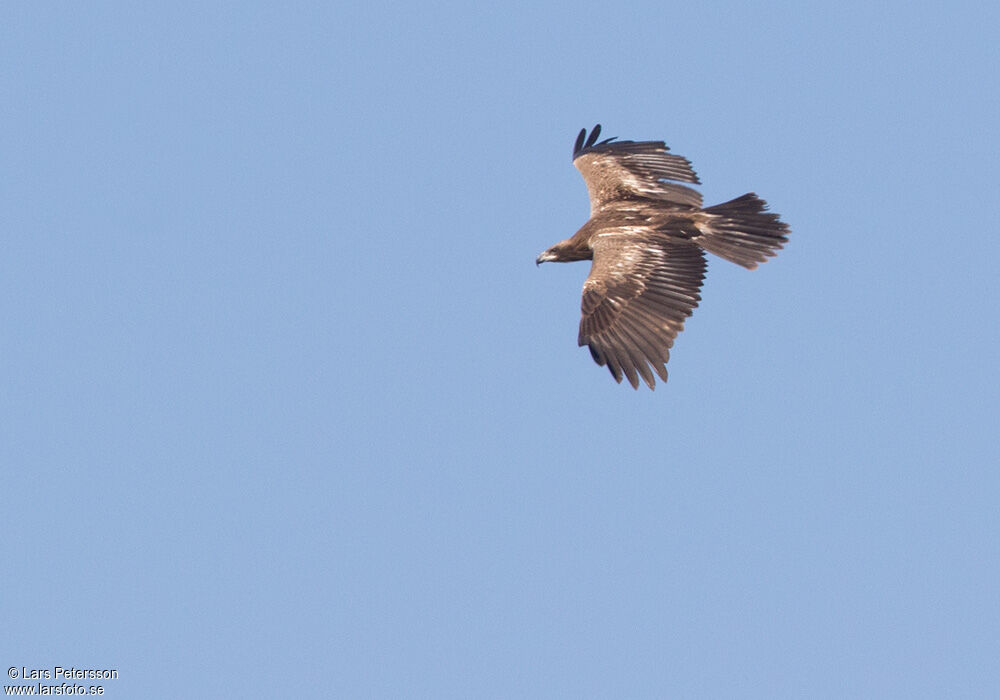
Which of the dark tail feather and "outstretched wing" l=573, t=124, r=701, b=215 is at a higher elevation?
"outstretched wing" l=573, t=124, r=701, b=215

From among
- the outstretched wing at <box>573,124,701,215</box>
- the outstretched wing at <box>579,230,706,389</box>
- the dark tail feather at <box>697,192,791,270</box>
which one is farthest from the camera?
the outstretched wing at <box>573,124,701,215</box>

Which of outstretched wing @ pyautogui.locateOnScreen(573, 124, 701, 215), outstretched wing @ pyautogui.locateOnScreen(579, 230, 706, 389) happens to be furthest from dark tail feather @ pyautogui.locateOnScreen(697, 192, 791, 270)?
outstretched wing @ pyautogui.locateOnScreen(573, 124, 701, 215)

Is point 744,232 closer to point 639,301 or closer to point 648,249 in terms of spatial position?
point 648,249

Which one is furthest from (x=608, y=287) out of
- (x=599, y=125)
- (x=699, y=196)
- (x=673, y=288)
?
(x=599, y=125)

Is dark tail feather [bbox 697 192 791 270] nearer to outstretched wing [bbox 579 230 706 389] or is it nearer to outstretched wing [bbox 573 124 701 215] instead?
outstretched wing [bbox 579 230 706 389]

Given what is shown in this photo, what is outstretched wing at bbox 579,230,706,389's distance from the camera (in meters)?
12.7

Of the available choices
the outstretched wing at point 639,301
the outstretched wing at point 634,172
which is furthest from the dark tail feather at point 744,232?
the outstretched wing at point 634,172

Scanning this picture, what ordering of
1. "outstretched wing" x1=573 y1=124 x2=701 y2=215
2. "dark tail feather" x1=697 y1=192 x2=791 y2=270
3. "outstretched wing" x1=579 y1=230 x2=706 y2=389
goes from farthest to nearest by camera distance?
"outstretched wing" x1=573 y1=124 x2=701 y2=215, "dark tail feather" x1=697 y1=192 x2=791 y2=270, "outstretched wing" x1=579 y1=230 x2=706 y2=389

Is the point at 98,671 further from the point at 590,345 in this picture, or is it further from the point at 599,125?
the point at 599,125

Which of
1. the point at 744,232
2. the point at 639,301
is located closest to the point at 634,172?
the point at 744,232

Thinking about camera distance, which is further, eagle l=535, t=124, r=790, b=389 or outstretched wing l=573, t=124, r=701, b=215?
outstretched wing l=573, t=124, r=701, b=215

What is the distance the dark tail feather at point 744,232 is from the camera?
1402 centimetres

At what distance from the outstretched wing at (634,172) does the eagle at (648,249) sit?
1cm

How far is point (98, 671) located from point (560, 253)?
19.0ft
